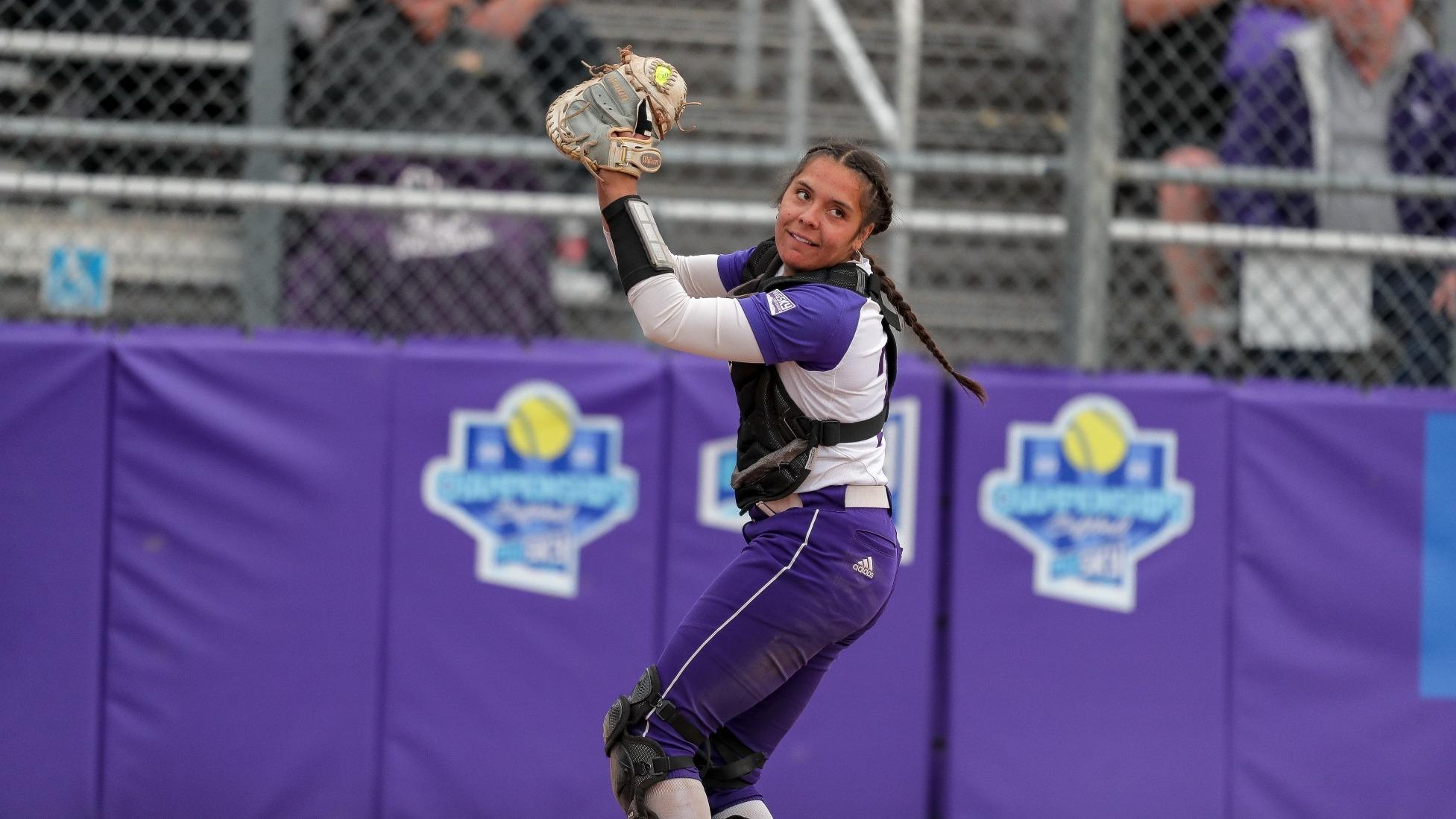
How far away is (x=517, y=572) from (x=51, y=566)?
165 cm

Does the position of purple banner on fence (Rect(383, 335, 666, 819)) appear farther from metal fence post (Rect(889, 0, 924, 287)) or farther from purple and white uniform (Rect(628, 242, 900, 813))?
purple and white uniform (Rect(628, 242, 900, 813))

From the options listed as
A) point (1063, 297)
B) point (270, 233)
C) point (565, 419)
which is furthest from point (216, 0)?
point (1063, 297)

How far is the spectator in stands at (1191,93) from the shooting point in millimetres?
6496

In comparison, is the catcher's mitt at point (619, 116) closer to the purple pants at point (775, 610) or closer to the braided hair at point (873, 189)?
the braided hair at point (873, 189)

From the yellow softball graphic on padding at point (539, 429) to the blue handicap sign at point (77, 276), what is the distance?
173cm

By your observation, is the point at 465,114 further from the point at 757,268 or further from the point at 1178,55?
the point at 1178,55

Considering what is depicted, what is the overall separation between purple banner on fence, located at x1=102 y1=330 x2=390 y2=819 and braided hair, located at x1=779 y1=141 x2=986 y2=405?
86.6 inches

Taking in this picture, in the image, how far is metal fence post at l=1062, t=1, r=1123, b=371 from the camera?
6.00m

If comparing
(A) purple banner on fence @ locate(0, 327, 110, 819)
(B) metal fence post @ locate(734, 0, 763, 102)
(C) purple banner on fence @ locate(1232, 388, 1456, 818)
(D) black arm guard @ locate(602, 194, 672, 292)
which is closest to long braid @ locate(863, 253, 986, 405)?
(D) black arm guard @ locate(602, 194, 672, 292)

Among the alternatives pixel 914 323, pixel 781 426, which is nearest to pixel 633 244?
pixel 781 426

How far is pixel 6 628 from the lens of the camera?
217 inches

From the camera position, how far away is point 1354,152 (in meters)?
6.42

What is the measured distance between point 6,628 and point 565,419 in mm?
2105

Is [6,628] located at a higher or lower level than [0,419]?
lower
